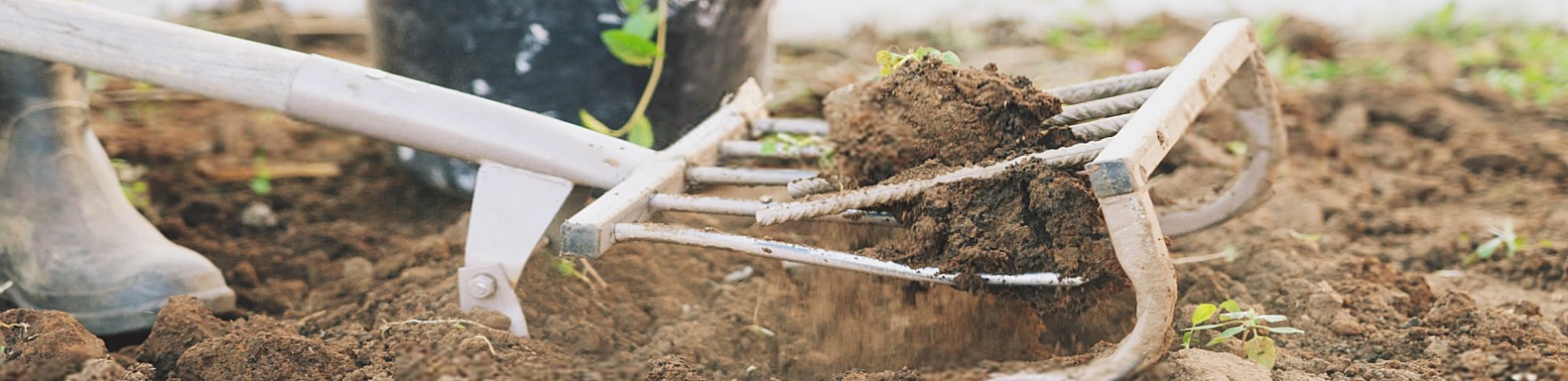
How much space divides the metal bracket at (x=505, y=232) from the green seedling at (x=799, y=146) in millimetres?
350

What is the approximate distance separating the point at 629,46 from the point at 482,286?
58cm

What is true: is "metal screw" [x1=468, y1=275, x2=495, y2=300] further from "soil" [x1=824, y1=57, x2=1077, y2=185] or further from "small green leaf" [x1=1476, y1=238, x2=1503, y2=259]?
"small green leaf" [x1=1476, y1=238, x2=1503, y2=259]

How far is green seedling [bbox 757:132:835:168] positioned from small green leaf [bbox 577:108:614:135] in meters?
0.31

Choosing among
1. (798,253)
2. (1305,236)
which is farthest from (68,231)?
(1305,236)

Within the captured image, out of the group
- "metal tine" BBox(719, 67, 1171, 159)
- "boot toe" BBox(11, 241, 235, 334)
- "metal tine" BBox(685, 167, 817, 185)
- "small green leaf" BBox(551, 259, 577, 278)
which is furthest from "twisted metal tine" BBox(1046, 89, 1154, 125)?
"boot toe" BBox(11, 241, 235, 334)

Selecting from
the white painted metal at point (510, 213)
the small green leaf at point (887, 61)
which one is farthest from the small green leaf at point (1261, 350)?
the white painted metal at point (510, 213)

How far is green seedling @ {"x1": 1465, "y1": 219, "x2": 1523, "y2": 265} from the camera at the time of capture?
2.09 metres

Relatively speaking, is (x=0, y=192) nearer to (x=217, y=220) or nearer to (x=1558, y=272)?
(x=217, y=220)

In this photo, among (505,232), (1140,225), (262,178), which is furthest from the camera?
(262,178)

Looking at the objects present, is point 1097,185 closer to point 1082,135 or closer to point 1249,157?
point 1082,135

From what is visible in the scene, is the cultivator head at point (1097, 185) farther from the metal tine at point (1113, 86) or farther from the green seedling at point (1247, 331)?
the green seedling at point (1247, 331)

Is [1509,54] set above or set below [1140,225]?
above

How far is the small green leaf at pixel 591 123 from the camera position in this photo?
208 cm

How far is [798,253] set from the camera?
145cm
